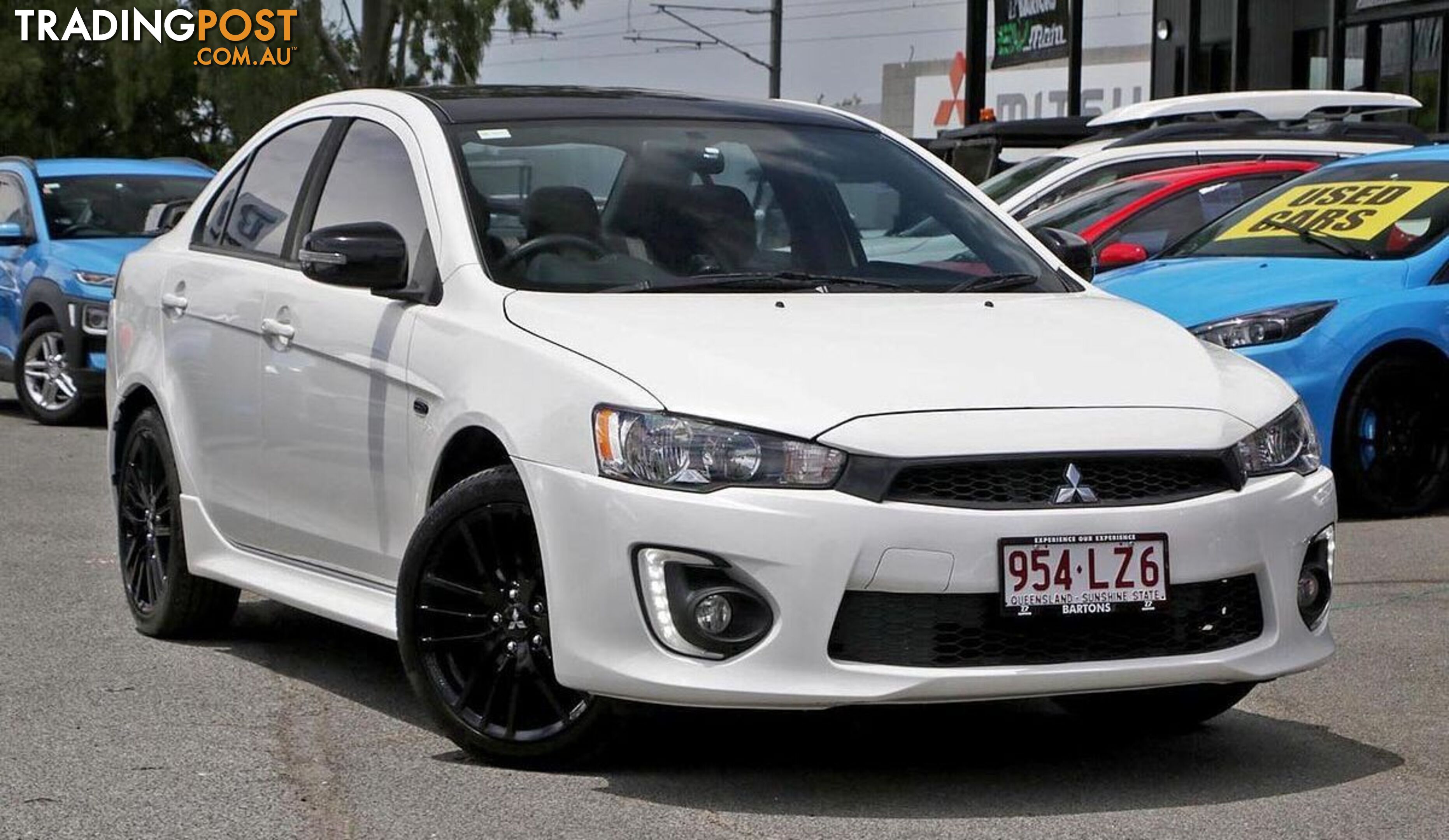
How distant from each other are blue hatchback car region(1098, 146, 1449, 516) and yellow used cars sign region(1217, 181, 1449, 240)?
1 cm

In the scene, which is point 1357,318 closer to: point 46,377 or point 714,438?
point 714,438

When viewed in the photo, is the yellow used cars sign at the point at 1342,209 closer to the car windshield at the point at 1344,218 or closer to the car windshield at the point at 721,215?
the car windshield at the point at 1344,218

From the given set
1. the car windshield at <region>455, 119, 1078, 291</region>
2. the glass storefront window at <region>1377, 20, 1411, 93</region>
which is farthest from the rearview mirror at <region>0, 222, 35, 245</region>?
the glass storefront window at <region>1377, 20, 1411, 93</region>

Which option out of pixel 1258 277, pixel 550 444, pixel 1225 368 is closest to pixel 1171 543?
pixel 1225 368

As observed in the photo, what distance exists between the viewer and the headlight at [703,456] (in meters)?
4.85

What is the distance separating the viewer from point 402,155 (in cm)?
629

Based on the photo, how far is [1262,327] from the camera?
9.90 m

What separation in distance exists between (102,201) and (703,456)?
11.8 m

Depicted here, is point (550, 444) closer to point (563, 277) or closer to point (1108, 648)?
point (563, 277)

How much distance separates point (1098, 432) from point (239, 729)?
2167 mm

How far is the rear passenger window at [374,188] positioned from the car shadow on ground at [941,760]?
1176 millimetres

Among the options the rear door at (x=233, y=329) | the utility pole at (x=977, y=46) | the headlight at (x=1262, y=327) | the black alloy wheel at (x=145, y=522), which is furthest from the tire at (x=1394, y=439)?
the utility pole at (x=977, y=46)

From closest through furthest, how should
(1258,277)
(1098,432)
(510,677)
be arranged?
1. (1098,432)
2. (510,677)
3. (1258,277)

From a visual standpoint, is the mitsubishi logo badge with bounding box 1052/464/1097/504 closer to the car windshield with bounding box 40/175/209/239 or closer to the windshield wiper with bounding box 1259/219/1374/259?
the windshield wiper with bounding box 1259/219/1374/259
